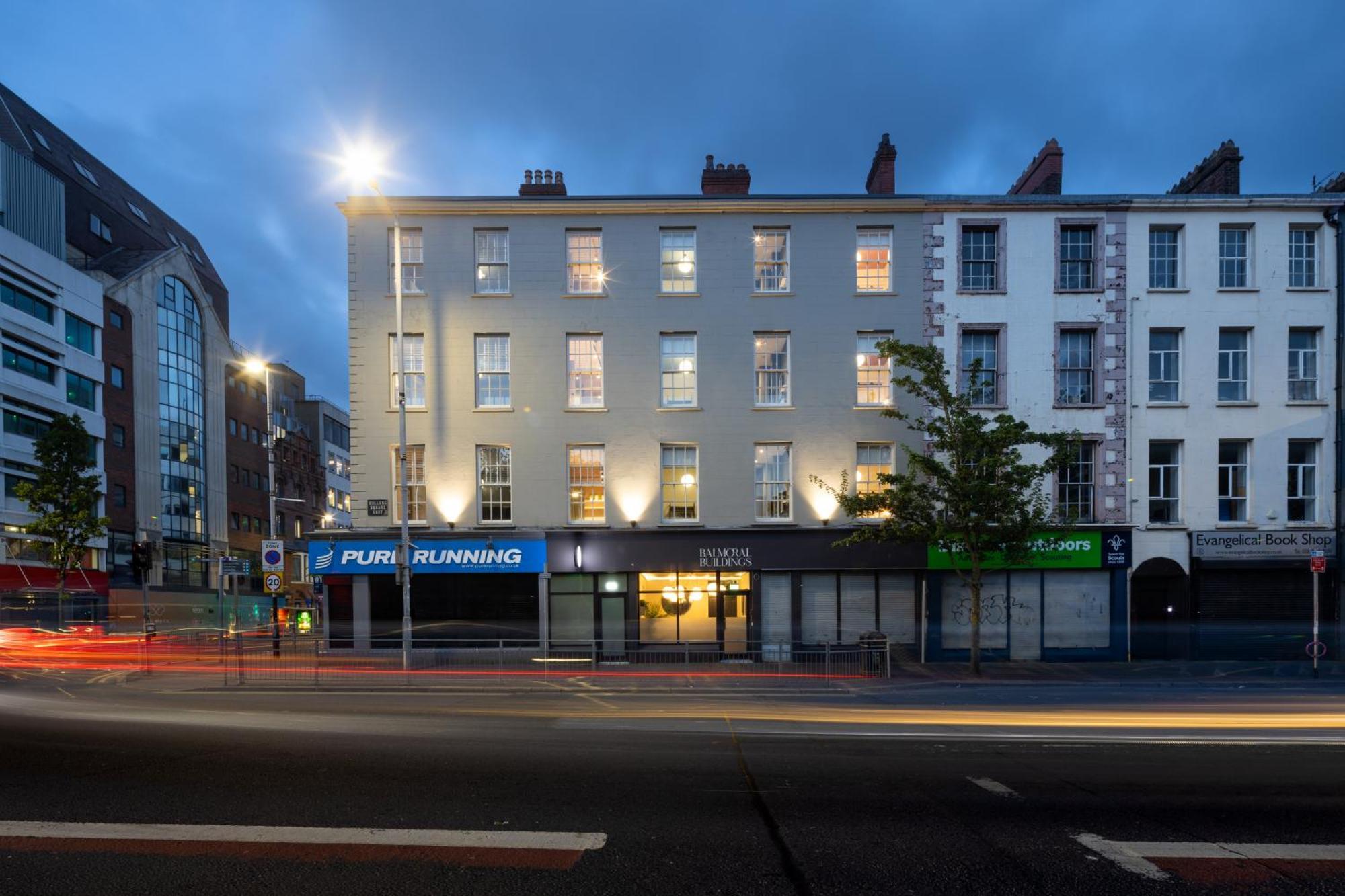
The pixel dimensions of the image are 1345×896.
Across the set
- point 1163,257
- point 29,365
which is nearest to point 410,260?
point 1163,257

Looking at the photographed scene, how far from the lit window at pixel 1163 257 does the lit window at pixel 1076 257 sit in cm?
181

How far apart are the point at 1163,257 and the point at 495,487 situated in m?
21.9

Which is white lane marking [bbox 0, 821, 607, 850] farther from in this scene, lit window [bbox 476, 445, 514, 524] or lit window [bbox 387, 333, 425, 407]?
lit window [bbox 387, 333, 425, 407]

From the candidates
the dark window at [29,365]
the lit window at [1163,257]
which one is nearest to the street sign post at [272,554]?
the lit window at [1163,257]

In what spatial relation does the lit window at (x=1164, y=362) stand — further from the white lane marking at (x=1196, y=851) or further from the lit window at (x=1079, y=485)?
the white lane marking at (x=1196, y=851)

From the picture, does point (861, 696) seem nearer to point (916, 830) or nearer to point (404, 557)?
point (916, 830)

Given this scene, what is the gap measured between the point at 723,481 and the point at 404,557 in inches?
370

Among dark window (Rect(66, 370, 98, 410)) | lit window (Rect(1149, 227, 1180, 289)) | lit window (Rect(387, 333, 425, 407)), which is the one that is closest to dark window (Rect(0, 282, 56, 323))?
dark window (Rect(66, 370, 98, 410))

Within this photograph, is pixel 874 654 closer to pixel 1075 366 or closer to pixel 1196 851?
pixel 1075 366

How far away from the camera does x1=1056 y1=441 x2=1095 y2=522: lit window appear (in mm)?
21297

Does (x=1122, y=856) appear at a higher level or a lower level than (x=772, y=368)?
lower

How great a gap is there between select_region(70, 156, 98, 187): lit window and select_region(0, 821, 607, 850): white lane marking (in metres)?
58.2

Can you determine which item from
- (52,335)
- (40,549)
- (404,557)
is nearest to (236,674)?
(404,557)

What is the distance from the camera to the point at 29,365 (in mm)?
36562
